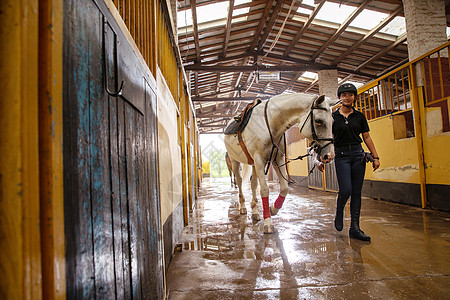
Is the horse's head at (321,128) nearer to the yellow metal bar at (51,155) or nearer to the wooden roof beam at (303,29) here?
the yellow metal bar at (51,155)

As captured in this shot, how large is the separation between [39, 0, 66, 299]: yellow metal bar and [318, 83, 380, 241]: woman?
2776 mm

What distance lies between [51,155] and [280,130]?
298cm

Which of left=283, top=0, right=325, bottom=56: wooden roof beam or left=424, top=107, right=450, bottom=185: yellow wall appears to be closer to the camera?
left=424, top=107, right=450, bottom=185: yellow wall

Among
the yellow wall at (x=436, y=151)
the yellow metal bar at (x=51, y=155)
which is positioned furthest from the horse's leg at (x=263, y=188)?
the yellow wall at (x=436, y=151)

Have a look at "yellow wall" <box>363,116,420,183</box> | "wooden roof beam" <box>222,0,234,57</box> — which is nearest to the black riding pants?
"yellow wall" <box>363,116,420,183</box>

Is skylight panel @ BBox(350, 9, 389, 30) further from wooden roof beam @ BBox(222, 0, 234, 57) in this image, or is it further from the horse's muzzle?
the horse's muzzle

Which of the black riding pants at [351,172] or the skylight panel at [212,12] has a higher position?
the skylight panel at [212,12]

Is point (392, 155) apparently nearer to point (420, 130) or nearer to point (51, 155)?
point (420, 130)

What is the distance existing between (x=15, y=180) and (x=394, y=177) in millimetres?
5891

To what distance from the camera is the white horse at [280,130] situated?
276 centimetres

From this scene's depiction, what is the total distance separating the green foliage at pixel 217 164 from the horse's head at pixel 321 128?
73.9 feet

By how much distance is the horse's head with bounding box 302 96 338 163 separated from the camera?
2699mm

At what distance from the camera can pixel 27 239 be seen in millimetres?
421

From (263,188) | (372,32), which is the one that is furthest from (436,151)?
(372,32)
